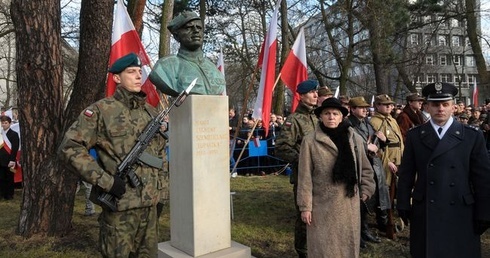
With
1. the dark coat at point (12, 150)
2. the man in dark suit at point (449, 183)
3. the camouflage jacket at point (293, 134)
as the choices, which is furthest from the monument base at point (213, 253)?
the dark coat at point (12, 150)

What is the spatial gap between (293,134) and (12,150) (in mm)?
6874

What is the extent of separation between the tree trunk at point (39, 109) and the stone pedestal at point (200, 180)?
2.47m

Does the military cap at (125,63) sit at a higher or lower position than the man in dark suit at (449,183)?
higher

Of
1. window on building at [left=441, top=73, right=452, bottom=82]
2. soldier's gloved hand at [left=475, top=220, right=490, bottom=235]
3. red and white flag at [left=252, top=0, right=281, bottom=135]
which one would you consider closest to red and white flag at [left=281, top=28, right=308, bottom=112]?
red and white flag at [left=252, top=0, right=281, bottom=135]

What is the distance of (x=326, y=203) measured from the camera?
12.1 ft

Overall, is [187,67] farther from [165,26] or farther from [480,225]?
[165,26]

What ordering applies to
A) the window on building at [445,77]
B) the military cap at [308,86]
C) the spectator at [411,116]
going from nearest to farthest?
the military cap at [308,86] → the spectator at [411,116] → the window on building at [445,77]

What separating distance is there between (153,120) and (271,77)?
330 centimetres

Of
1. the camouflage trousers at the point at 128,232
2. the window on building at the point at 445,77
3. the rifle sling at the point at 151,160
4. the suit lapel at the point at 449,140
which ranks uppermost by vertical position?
the window on building at the point at 445,77

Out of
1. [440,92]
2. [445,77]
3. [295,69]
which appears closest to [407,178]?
[440,92]

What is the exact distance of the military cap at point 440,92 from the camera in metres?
3.23

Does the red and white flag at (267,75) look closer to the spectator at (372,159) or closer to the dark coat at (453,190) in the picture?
the spectator at (372,159)

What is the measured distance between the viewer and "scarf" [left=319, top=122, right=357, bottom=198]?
3613 millimetres

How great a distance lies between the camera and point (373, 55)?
16984 millimetres
